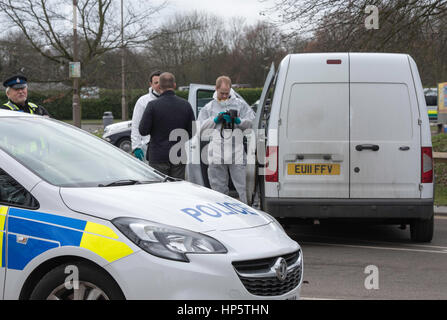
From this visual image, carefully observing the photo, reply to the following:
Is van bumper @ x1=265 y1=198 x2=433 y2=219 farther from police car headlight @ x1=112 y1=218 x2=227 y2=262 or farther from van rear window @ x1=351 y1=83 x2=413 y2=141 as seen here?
police car headlight @ x1=112 y1=218 x2=227 y2=262

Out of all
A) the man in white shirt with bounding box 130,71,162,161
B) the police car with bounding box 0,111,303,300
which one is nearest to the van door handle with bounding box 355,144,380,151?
the man in white shirt with bounding box 130,71,162,161

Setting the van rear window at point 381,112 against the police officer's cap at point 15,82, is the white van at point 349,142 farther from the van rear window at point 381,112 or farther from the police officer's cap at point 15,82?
the police officer's cap at point 15,82

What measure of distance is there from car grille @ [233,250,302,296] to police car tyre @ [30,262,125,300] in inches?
24.8

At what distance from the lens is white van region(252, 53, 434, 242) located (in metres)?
7.04

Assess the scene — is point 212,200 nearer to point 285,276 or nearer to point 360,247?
point 285,276

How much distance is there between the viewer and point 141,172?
4.69m

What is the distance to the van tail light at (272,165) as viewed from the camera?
712cm

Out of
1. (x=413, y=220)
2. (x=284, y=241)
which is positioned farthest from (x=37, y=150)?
(x=413, y=220)

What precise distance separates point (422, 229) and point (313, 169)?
1417mm

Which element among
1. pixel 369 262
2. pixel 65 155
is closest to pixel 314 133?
pixel 369 262

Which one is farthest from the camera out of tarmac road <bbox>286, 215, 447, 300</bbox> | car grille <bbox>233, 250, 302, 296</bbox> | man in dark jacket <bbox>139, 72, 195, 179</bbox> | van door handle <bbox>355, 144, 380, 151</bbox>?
man in dark jacket <bbox>139, 72, 195, 179</bbox>

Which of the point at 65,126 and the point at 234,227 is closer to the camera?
the point at 234,227

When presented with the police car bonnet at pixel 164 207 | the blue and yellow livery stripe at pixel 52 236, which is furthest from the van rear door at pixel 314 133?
the blue and yellow livery stripe at pixel 52 236

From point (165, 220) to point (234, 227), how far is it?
42 centimetres
